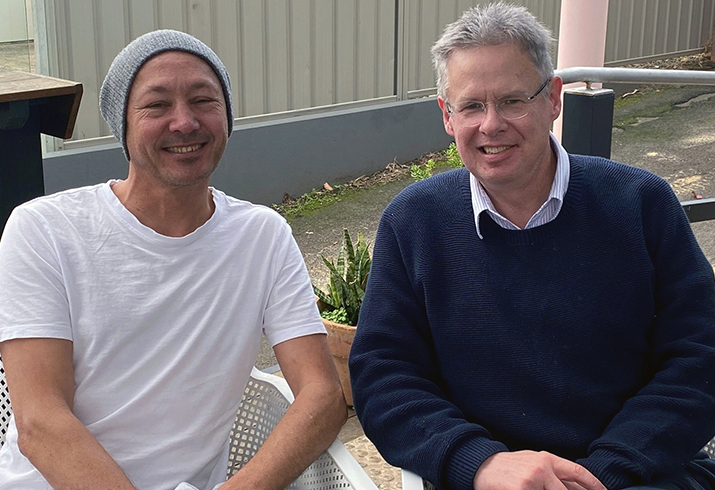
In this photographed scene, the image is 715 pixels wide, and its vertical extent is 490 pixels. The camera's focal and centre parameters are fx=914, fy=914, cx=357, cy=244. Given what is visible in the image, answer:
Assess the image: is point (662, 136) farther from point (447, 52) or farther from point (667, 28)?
point (447, 52)

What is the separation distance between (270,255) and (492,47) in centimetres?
73

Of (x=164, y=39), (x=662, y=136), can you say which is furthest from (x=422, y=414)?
(x=662, y=136)

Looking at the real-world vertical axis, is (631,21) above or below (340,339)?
above

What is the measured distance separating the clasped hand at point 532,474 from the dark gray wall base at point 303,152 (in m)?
4.44

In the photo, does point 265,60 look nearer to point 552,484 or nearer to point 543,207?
point 543,207

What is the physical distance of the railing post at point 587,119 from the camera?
3539mm

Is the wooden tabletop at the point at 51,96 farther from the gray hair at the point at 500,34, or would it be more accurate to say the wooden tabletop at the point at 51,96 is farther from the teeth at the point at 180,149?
the gray hair at the point at 500,34

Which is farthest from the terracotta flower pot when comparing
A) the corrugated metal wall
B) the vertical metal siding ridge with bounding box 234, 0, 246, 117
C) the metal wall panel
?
the metal wall panel

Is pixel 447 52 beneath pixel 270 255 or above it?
above

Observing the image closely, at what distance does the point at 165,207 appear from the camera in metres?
2.24

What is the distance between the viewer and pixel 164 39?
2170mm

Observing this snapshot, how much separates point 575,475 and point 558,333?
1.07 feet

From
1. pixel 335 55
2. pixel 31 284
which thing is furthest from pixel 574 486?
pixel 335 55

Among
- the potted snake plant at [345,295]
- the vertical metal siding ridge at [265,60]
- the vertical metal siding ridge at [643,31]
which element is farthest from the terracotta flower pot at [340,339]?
the vertical metal siding ridge at [643,31]
